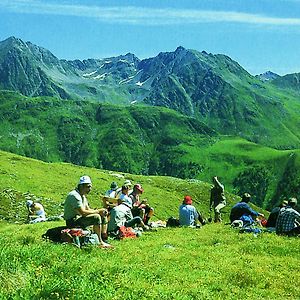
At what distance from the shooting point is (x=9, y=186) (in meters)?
76.5

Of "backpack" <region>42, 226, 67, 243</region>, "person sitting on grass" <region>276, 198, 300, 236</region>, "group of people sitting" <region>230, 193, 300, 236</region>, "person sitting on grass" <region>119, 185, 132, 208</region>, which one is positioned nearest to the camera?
"backpack" <region>42, 226, 67, 243</region>

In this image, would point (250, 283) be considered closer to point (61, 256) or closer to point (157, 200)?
point (61, 256)

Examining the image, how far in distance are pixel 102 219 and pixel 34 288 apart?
12758mm

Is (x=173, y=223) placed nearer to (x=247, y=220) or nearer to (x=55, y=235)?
(x=247, y=220)

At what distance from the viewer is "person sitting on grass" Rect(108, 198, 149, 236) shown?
25.3 m

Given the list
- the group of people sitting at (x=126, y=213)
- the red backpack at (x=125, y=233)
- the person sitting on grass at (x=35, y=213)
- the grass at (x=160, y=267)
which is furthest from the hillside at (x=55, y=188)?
the grass at (x=160, y=267)

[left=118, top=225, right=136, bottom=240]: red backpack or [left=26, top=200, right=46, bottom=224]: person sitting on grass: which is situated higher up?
[left=118, top=225, right=136, bottom=240]: red backpack

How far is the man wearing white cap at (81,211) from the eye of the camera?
66.7 feet

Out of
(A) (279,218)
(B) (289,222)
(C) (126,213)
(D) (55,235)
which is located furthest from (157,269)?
(A) (279,218)

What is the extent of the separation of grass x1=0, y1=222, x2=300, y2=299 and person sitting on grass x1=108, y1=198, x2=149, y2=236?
154 cm

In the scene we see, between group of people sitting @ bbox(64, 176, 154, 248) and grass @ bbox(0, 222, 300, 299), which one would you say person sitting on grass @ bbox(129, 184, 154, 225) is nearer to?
group of people sitting @ bbox(64, 176, 154, 248)

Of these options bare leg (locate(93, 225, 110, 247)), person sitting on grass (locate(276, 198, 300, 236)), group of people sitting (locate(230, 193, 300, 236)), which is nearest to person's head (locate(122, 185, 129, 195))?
group of people sitting (locate(230, 193, 300, 236))

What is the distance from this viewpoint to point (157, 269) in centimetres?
1580

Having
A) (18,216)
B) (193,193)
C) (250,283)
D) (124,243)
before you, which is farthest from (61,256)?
(193,193)
